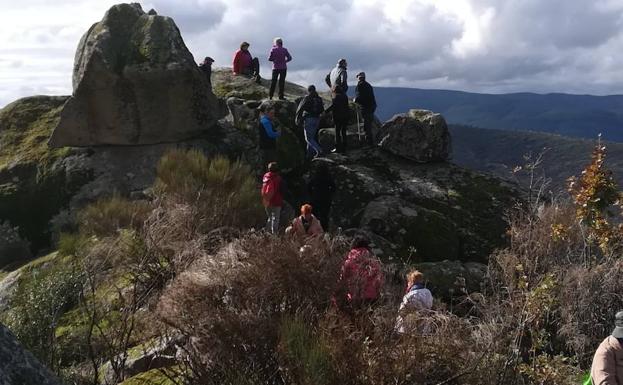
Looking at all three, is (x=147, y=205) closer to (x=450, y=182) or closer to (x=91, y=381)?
(x=91, y=381)

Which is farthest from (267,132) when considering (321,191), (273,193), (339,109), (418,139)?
(418,139)

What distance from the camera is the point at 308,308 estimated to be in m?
5.88

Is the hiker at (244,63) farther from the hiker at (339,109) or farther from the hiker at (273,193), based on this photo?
the hiker at (273,193)

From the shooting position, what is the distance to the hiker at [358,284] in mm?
6188

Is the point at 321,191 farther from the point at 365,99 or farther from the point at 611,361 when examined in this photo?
the point at 611,361

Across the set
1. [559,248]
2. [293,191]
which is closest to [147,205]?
[293,191]

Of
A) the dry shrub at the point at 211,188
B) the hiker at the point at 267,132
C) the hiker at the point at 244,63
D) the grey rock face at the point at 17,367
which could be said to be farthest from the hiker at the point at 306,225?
the hiker at the point at 244,63

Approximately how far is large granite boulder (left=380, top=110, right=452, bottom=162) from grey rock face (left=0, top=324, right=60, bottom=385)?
12863mm

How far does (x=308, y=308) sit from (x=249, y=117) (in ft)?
36.8

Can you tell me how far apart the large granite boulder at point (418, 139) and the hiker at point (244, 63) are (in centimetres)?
736

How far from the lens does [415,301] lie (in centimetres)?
653

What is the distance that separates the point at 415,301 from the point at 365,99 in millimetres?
9417

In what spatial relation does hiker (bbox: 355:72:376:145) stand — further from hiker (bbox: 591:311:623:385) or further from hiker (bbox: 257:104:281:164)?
hiker (bbox: 591:311:623:385)

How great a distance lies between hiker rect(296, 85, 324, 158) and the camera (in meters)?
14.5
